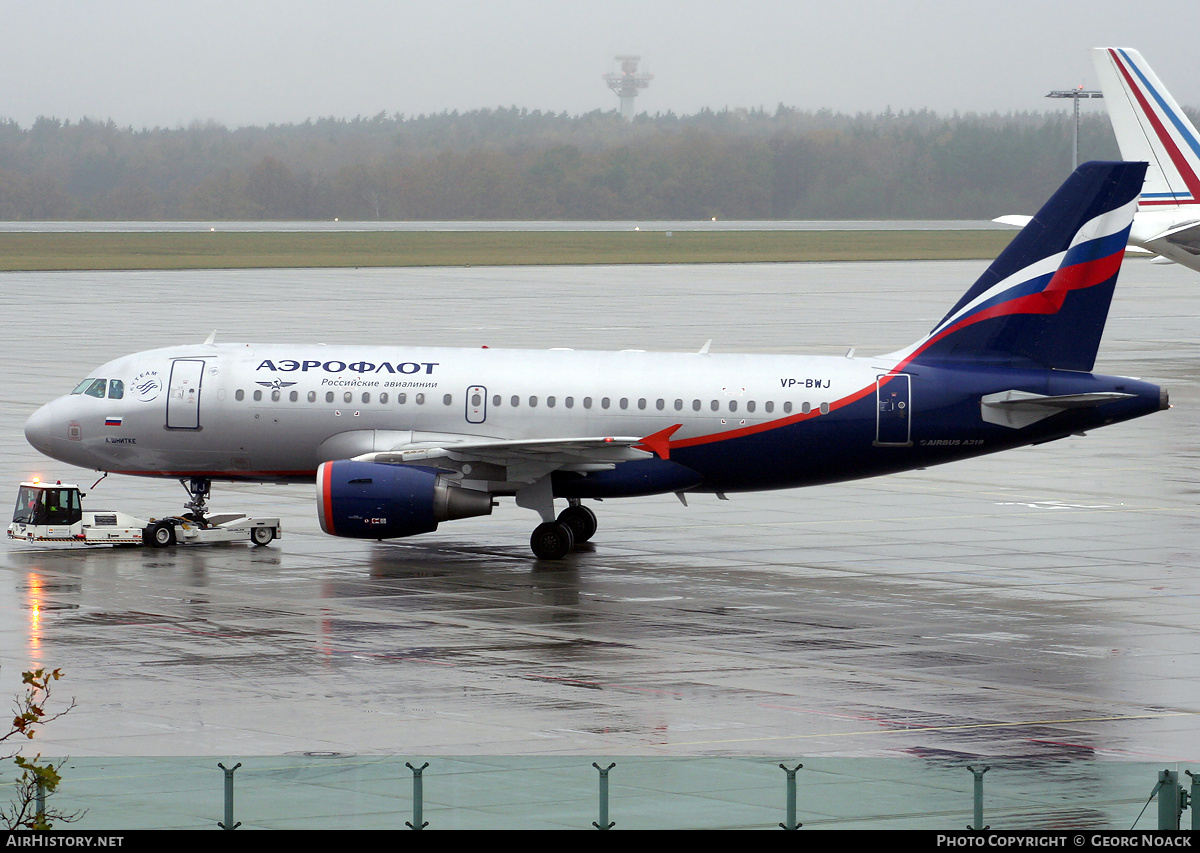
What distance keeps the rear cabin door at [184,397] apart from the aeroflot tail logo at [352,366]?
1300 mm

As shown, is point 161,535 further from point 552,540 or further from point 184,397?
point 552,540

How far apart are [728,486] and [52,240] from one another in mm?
160417

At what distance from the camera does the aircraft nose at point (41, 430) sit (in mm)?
39719

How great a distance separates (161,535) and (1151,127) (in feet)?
163

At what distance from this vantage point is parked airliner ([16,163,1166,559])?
3778 centimetres

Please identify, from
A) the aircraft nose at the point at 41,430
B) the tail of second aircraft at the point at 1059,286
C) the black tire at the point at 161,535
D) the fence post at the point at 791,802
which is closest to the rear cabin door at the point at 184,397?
the black tire at the point at 161,535

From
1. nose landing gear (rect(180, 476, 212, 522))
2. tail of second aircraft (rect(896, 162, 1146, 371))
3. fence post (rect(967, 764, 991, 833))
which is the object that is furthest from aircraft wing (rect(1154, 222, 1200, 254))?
fence post (rect(967, 764, 991, 833))

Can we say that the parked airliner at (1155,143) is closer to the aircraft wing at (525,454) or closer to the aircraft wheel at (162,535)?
the aircraft wing at (525,454)

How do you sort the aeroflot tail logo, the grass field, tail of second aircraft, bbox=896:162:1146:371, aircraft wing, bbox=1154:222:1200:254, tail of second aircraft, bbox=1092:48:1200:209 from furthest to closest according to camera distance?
the grass field, tail of second aircraft, bbox=1092:48:1200:209, aircraft wing, bbox=1154:222:1200:254, the aeroflot tail logo, tail of second aircraft, bbox=896:162:1146:371

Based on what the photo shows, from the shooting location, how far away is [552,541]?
37.7 metres

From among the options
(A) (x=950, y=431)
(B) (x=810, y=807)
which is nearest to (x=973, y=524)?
(A) (x=950, y=431)

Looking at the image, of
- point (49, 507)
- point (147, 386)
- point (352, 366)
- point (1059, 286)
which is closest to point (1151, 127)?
point (1059, 286)

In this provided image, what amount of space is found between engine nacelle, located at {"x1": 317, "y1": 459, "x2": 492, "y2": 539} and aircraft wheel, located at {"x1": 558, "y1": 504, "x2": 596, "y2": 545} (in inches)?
151

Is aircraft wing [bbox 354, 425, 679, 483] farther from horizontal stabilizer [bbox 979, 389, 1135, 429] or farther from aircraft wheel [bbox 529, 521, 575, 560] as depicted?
horizontal stabilizer [bbox 979, 389, 1135, 429]
